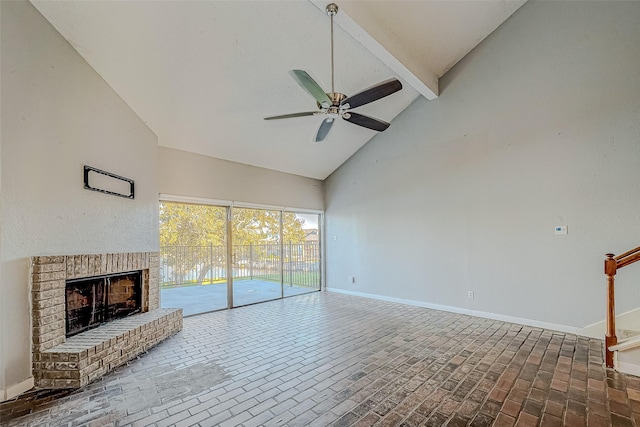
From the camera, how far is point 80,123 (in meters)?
3.07

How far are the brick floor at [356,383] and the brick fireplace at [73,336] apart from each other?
0.46 feet

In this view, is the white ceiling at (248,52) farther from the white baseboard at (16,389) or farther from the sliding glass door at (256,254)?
the white baseboard at (16,389)

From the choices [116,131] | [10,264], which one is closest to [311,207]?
[116,131]

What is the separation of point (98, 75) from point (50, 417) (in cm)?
344

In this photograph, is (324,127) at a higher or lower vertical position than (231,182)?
higher

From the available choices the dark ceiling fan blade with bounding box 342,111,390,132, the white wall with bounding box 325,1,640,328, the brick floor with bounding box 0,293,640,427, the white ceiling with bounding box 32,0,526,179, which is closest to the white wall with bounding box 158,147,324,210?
the white ceiling with bounding box 32,0,526,179

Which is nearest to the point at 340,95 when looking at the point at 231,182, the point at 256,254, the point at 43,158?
the point at 43,158

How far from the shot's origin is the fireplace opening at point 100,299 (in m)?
3.07

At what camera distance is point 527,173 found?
Result: 4133 millimetres

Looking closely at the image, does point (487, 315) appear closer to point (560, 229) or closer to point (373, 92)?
point (560, 229)

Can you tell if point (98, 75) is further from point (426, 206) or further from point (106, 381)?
point (426, 206)

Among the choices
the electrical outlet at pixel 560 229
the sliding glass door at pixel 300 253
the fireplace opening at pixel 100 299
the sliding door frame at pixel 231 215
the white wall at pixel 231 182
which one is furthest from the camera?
the sliding glass door at pixel 300 253

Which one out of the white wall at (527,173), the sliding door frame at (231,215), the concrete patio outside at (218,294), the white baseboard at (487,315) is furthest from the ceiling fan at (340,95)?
the concrete patio outside at (218,294)

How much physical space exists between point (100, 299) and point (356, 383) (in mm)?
3209
